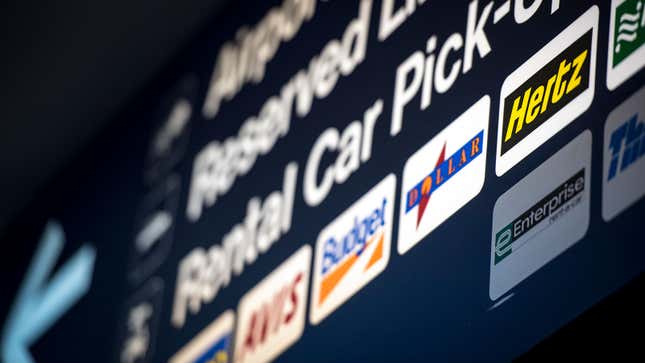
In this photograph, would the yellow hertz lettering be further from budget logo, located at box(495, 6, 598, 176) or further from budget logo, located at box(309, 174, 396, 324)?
budget logo, located at box(309, 174, 396, 324)

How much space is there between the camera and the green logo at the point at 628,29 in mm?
1564

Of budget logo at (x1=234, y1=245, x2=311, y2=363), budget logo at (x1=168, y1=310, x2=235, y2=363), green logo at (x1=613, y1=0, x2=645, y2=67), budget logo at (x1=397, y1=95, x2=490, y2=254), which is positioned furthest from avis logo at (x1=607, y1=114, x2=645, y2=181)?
budget logo at (x1=168, y1=310, x2=235, y2=363)

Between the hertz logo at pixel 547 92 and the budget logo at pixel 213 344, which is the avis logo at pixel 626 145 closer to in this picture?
the hertz logo at pixel 547 92

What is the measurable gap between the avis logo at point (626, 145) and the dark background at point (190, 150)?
1.1 inches

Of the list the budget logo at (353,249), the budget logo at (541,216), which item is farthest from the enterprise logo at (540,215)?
the budget logo at (353,249)

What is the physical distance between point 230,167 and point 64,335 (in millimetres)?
693

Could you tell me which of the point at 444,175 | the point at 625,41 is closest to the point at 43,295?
the point at 444,175

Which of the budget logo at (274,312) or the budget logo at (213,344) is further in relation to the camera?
the budget logo at (213,344)

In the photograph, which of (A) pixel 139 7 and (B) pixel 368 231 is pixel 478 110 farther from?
(A) pixel 139 7

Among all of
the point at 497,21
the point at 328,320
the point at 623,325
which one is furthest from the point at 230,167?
the point at 623,325

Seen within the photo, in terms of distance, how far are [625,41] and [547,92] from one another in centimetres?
14

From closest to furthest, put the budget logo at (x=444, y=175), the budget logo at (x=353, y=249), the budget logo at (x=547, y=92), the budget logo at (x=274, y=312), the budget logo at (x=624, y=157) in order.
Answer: the budget logo at (x=624, y=157) → the budget logo at (x=547, y=92) → the budget logo at (x=444, y=175) → the budget logo at (x=353, y=249) → the budget logo at (x=274, y=312)

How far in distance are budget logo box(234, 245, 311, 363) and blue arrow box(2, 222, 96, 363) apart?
0.83 metres

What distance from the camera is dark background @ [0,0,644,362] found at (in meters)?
1.54
